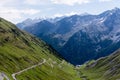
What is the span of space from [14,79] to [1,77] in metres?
24.1

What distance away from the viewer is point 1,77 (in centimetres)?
17325

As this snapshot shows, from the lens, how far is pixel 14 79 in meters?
197

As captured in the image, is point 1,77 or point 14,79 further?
point 14,79
